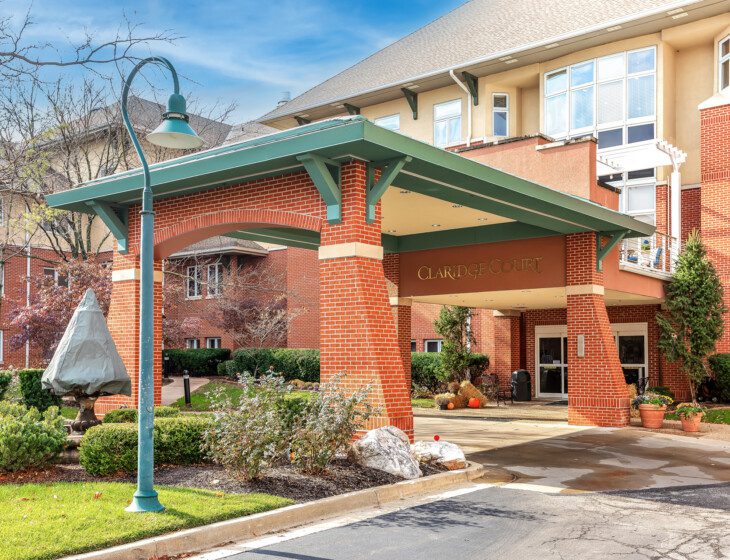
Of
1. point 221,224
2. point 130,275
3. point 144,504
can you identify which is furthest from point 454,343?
point 144,504

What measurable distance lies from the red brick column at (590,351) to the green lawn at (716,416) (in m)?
2.91

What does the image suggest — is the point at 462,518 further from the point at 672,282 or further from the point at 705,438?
the point at 672,282

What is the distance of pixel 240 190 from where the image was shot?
13391 millimetres

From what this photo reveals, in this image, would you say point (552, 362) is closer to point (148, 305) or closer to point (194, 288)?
point (194, 288)

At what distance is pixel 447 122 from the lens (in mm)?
31172

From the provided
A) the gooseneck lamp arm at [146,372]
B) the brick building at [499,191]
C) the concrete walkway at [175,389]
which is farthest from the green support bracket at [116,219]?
the concrete walkway at [175,389]

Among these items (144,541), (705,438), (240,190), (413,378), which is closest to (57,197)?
(240,190)

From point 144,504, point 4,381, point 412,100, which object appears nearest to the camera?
point 144,504

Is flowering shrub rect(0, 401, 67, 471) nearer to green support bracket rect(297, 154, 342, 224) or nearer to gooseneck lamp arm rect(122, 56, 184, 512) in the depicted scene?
gooseneck lamp arm rect(122, 56, 184, 512)

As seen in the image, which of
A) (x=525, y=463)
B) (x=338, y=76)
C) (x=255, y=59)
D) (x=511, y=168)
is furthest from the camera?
(x=338, y=76)

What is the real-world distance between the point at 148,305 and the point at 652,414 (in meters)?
13.6

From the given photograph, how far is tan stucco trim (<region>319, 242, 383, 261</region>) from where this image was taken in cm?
1163

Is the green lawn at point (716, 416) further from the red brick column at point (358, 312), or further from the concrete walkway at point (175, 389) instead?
the concrete walkway at point (175, 389)

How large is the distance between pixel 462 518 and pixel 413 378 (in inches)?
828
